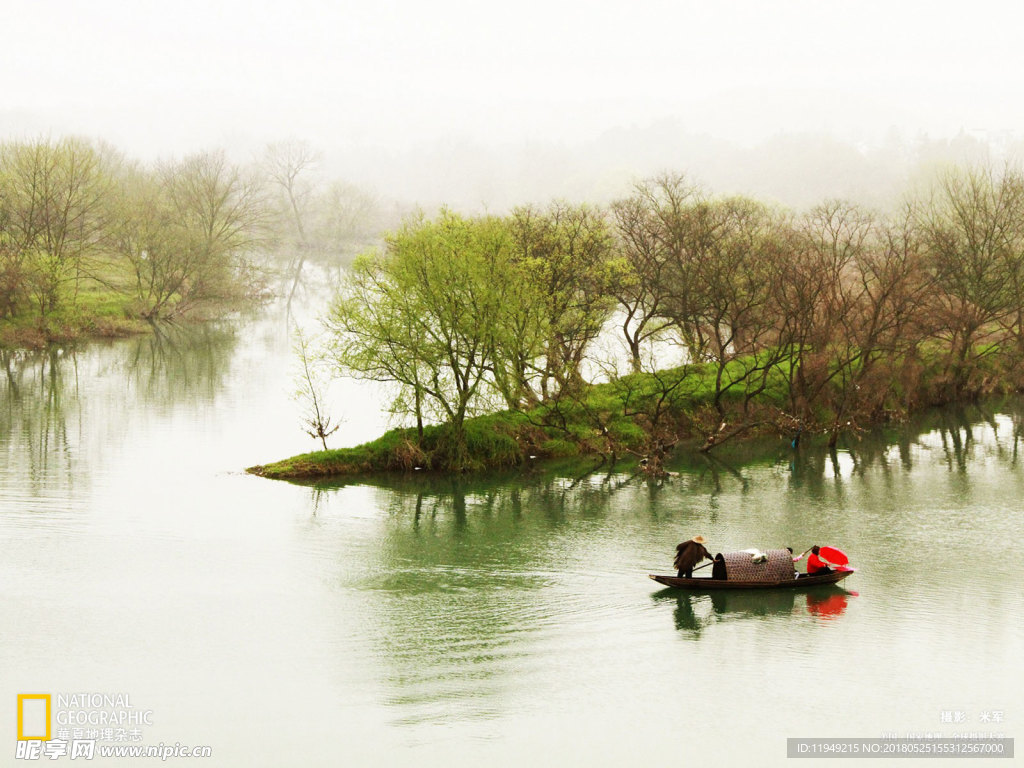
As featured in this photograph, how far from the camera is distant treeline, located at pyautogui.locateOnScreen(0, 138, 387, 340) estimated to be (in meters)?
71.8

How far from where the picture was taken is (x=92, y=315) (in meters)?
77.2

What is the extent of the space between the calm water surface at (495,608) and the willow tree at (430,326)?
131 inches

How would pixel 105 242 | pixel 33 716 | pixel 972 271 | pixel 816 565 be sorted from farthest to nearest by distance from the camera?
1. pixel 105 242
2. pixel 972 271
3. pixel 816 565
4. pixel 33 716

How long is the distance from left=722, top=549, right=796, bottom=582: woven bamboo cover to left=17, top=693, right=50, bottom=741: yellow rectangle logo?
16232 millimetres

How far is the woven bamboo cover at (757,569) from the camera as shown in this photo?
26.9 meters

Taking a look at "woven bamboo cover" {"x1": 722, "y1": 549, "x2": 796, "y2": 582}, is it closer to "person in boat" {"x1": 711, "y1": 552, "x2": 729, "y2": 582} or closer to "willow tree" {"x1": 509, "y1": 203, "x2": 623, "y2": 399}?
"person in boat" {"x1": 711, "y1": 552, "x2": 729, "y2": 582}

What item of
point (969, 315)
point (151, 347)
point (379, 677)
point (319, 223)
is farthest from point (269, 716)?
point (319, 223)

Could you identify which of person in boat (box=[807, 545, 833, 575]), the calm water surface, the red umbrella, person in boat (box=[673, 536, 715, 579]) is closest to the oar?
person in boat (box=[807, 545, 833, 575])

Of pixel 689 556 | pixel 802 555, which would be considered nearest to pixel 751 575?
pixel 689 556

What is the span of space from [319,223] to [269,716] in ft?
417

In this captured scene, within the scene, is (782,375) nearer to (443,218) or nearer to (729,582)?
(443,218)

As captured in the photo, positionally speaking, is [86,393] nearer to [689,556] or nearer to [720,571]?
[689,556]

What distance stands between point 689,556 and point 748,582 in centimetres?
175

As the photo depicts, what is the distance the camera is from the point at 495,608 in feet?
84.0
